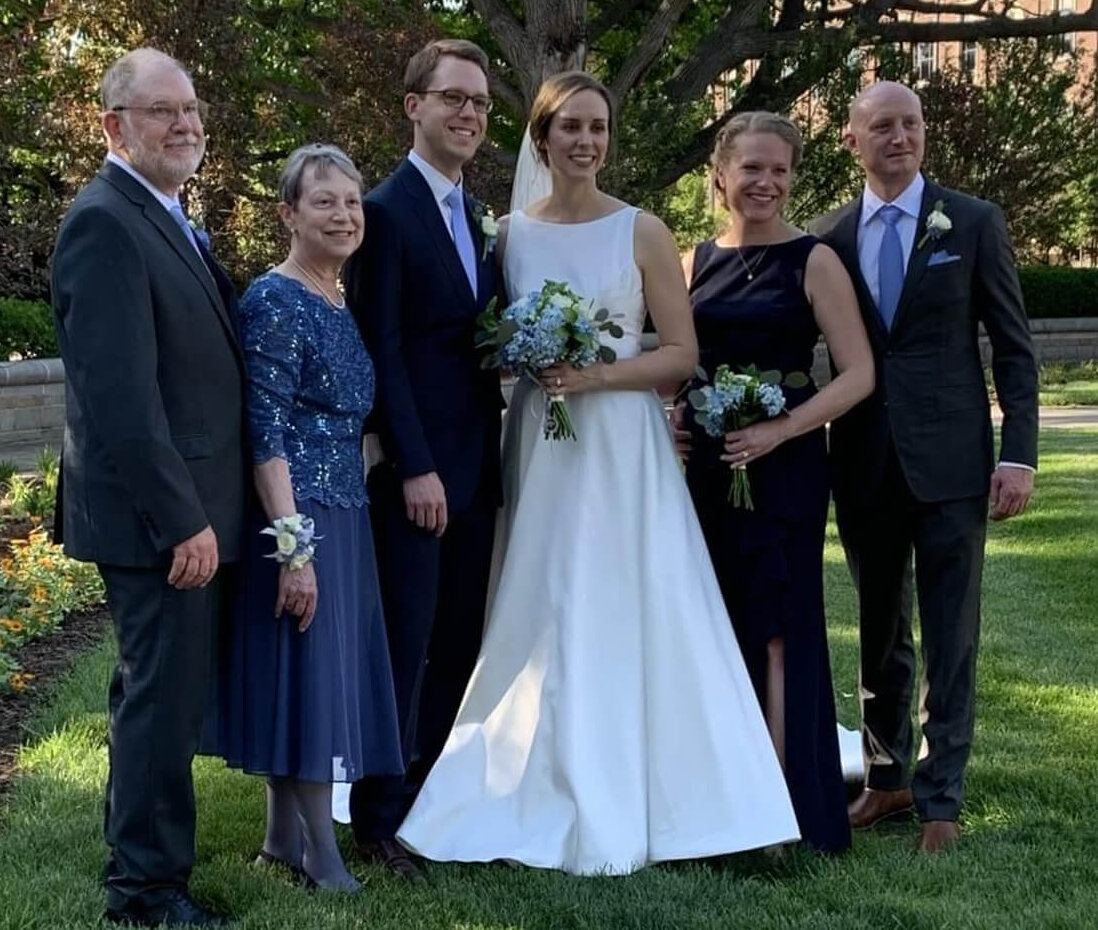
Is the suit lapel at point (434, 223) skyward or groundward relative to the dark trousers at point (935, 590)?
skyward

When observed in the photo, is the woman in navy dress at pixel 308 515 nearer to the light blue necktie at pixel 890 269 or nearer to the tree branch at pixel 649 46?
the light blue necktie at pixel 890 269

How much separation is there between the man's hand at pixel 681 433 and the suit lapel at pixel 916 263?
0.73m

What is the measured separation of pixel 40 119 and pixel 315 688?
13.6 meters

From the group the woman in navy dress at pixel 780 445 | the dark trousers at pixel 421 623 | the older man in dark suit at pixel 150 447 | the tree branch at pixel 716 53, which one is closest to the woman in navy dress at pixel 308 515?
the older man in dark suit at pixel 150 447

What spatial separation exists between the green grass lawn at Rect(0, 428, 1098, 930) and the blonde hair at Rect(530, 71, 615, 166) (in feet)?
7.45

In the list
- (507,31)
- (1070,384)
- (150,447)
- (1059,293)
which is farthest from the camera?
(1059,293)

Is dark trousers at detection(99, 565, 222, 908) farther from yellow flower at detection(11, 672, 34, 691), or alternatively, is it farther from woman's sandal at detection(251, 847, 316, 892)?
yellow flower at detection(11, 672, 34, 691)

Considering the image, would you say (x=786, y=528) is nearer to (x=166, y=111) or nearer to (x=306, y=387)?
(x=306, y=387)

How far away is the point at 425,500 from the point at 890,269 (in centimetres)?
164

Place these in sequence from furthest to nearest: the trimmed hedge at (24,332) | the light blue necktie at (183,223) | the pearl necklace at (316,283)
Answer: the trimmed hedge at (24,332) → the pearl necklace at (316,283) → the light blue necktie at (183,223)

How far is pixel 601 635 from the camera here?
14.9 feet

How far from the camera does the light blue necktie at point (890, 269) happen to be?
179 inches

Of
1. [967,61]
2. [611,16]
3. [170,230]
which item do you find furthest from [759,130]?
[967,61]

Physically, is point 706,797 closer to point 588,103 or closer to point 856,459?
point 856,459
